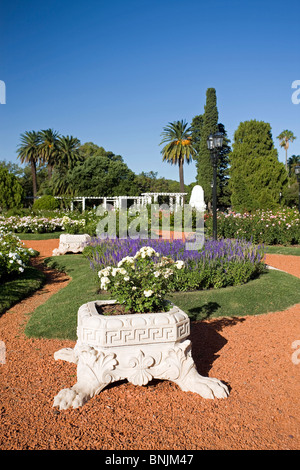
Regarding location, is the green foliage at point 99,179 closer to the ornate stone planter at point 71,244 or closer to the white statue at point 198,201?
the white statue at point 198,201

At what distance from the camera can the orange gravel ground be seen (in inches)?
85.2

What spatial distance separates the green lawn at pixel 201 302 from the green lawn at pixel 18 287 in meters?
0.56

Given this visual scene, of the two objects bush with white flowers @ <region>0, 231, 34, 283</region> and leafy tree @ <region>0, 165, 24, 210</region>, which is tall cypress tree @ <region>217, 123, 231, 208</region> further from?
bush with white flowers @ <region>0, 231, 34, 283</region>

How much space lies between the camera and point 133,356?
8.72ft

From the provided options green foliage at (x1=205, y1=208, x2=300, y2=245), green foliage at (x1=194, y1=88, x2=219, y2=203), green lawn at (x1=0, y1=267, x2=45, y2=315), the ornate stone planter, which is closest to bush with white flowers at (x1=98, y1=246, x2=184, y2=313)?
green lawn at (x1=0, y1=267, x2=45, y2=315)

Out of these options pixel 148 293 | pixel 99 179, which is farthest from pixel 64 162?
pixel 148 293

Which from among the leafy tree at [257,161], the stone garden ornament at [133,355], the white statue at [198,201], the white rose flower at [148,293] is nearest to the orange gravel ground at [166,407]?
the stone garden ornament at [133,355]

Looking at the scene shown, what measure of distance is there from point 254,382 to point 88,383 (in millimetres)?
1411

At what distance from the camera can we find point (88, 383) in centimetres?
262

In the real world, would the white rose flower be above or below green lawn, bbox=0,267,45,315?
above

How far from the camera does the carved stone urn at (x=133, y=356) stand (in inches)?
103

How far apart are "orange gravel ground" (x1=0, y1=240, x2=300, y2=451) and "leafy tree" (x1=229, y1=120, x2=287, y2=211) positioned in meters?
16.7
